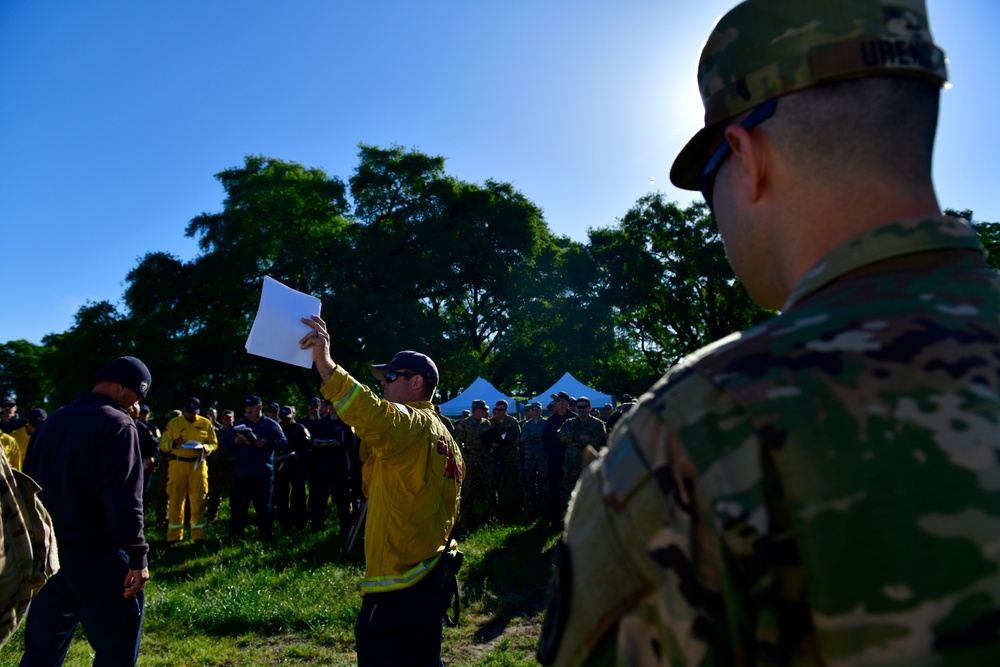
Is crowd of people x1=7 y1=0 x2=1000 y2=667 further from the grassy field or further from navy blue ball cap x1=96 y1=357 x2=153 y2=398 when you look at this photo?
the grassy field

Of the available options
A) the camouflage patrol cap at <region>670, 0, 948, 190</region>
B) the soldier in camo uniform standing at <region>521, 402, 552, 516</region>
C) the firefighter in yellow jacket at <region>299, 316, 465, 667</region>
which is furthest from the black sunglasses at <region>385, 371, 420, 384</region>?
the soldier in camo uniform standing at <region>521, 402, 552, 516</region>

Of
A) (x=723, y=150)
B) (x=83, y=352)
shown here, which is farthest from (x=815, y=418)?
(x=83, y=352)

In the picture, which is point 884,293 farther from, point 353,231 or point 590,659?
point 353,231

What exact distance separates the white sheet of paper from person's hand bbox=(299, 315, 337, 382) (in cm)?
3

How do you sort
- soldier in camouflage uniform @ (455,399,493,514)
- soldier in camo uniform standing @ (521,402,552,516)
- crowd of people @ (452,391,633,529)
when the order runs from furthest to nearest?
soldier in camo uniform standing @ (521,402,552,516) < soldier in camouflage uniform @ (455,399,493,514) < crowd of people @ (452,391,633,529)

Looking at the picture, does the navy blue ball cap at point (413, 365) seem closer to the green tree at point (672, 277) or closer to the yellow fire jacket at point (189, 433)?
the yellow fire jacket at point (189, 433)

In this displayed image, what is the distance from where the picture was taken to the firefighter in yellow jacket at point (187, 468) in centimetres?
1148

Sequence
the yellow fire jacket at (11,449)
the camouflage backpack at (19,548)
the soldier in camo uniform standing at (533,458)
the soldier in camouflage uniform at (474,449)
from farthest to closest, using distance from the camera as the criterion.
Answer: the soldier in camo uniform standing at (533,458), the soldier in camouflage uniform at (474,449), the yellow fire jacket at (11,449), the camouflage backpack at (19,548)

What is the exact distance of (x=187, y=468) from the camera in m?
11.9

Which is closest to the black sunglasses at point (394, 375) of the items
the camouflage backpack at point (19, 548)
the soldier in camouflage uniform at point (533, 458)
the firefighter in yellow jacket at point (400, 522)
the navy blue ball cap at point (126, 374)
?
the firefighter in yellow jacket at point (400, 522)

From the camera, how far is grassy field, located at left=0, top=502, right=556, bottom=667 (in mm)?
6016

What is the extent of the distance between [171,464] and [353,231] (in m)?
21.1

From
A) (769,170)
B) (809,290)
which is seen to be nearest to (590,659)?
(809,290)

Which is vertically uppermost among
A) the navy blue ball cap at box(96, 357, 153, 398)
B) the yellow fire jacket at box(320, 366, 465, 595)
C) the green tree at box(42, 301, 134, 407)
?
the green tree at box(42, 301, 134, 407)
